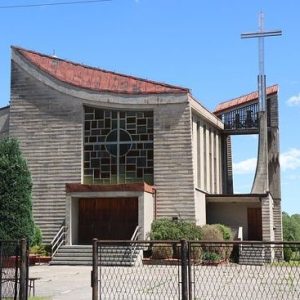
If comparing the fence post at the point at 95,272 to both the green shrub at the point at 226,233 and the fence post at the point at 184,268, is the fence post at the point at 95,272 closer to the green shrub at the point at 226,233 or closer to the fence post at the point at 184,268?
the fence post at the point at 184,268

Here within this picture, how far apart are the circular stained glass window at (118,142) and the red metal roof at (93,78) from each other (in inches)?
86.2

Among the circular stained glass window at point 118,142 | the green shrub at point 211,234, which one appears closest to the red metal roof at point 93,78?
the circular stained glass window at point 118,142

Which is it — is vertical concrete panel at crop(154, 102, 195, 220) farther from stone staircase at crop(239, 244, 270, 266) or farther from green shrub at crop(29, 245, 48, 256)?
stone staircase at crop(239, 244, 270, 266)

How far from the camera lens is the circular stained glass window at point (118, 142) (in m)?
30.1

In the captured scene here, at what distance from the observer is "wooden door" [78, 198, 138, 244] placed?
94.4 ft

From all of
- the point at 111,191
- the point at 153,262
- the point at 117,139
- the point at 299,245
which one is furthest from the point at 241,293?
the point at 117,139

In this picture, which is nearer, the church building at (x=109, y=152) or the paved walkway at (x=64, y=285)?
the paved walkway at (x=64, y=285)

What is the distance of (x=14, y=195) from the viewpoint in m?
23.2

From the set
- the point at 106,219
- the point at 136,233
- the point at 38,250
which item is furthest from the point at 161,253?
the point at 38,250

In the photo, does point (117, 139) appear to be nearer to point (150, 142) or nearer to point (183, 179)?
point (150, 142)

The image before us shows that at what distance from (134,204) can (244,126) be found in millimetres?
12614

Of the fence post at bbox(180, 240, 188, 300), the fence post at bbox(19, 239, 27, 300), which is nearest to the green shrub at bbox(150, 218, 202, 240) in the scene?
the fence post at bbox(19, 239, 27, 300)

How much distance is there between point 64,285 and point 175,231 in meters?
10.8

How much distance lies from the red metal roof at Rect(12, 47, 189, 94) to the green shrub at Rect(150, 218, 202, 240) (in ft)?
21.8
